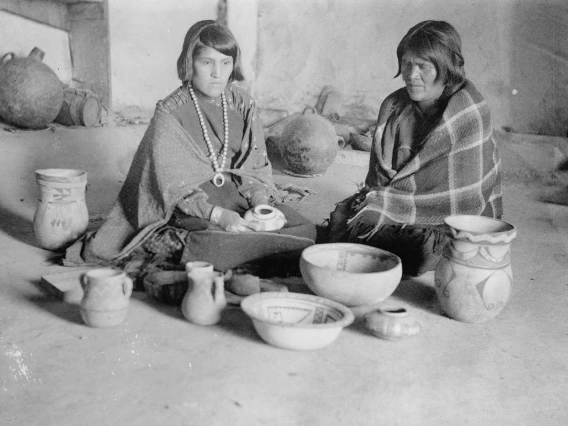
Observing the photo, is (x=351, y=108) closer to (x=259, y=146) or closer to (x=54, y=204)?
(x=259, y=146)

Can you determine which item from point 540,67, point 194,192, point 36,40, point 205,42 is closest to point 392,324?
point 194,192

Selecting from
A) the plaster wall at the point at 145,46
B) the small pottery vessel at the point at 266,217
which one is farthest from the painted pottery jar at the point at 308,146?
the small pottery vessel at the point at 266,217

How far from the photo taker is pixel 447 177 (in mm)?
3166

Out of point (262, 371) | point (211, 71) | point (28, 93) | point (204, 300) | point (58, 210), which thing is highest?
point (211, 71)

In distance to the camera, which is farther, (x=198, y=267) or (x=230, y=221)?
(x=230, y=221)

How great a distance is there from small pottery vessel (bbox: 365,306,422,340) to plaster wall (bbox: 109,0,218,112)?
4.24 metres

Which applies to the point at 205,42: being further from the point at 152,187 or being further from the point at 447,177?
the point at 447,177

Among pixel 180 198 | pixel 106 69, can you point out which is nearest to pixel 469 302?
pixel 180 198

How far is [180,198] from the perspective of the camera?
3033 millimetres

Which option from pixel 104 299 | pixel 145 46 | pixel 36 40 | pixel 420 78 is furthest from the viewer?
pixel 145 46

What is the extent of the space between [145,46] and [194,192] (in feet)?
11.3

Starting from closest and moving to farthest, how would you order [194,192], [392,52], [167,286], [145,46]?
[167,286]
[194,192]
[145,46]
[392,52]

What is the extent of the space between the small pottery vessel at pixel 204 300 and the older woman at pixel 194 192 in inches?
19.1

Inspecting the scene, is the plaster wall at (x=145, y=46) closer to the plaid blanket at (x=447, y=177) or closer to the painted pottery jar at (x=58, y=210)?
the painted pottery jar at (x=58, y=210)
